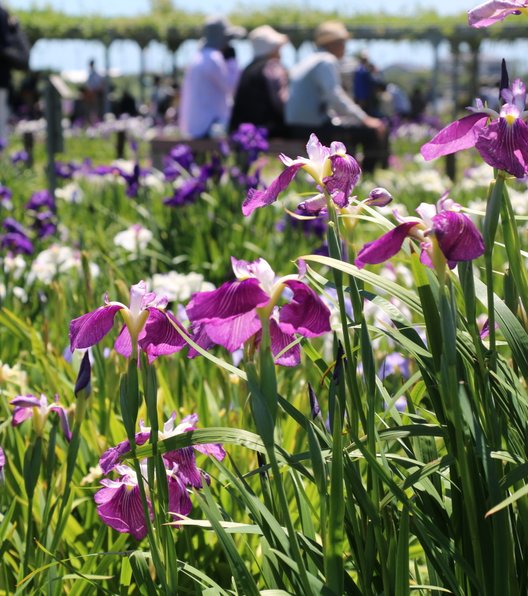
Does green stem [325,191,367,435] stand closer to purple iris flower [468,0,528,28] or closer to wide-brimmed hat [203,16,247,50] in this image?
purple iris flower [468,0,528,28]

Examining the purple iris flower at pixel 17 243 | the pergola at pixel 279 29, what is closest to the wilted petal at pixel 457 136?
the purple iris flower at pixel 17 243

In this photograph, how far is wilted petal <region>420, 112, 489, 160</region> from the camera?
112 cm

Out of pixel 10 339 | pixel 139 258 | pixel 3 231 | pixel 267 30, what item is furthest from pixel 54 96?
pixel 267 30

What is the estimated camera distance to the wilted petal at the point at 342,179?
1.10 metres

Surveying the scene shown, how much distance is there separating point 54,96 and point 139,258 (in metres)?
1.73

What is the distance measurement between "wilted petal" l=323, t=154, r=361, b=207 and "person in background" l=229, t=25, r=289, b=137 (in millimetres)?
7440

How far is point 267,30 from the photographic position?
332 inches

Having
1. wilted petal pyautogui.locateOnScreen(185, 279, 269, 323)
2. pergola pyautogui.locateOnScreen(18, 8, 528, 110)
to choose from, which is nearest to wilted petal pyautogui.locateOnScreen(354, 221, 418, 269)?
wilted petal pyautogui.locateOnScreen(185, 279, 269, 323)

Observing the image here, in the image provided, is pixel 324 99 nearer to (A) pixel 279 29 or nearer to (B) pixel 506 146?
(B) pixel 506 146

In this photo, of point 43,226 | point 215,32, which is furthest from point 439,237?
point 215,32

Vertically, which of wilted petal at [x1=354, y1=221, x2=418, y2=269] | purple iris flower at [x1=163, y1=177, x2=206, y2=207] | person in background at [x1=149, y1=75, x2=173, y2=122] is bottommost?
person in background at [x1=149, y1=75, x2=173, y2=122]

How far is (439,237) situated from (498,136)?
0.17 metres

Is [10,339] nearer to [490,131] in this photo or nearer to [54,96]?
[490,131]

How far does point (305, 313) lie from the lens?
1.04 m
